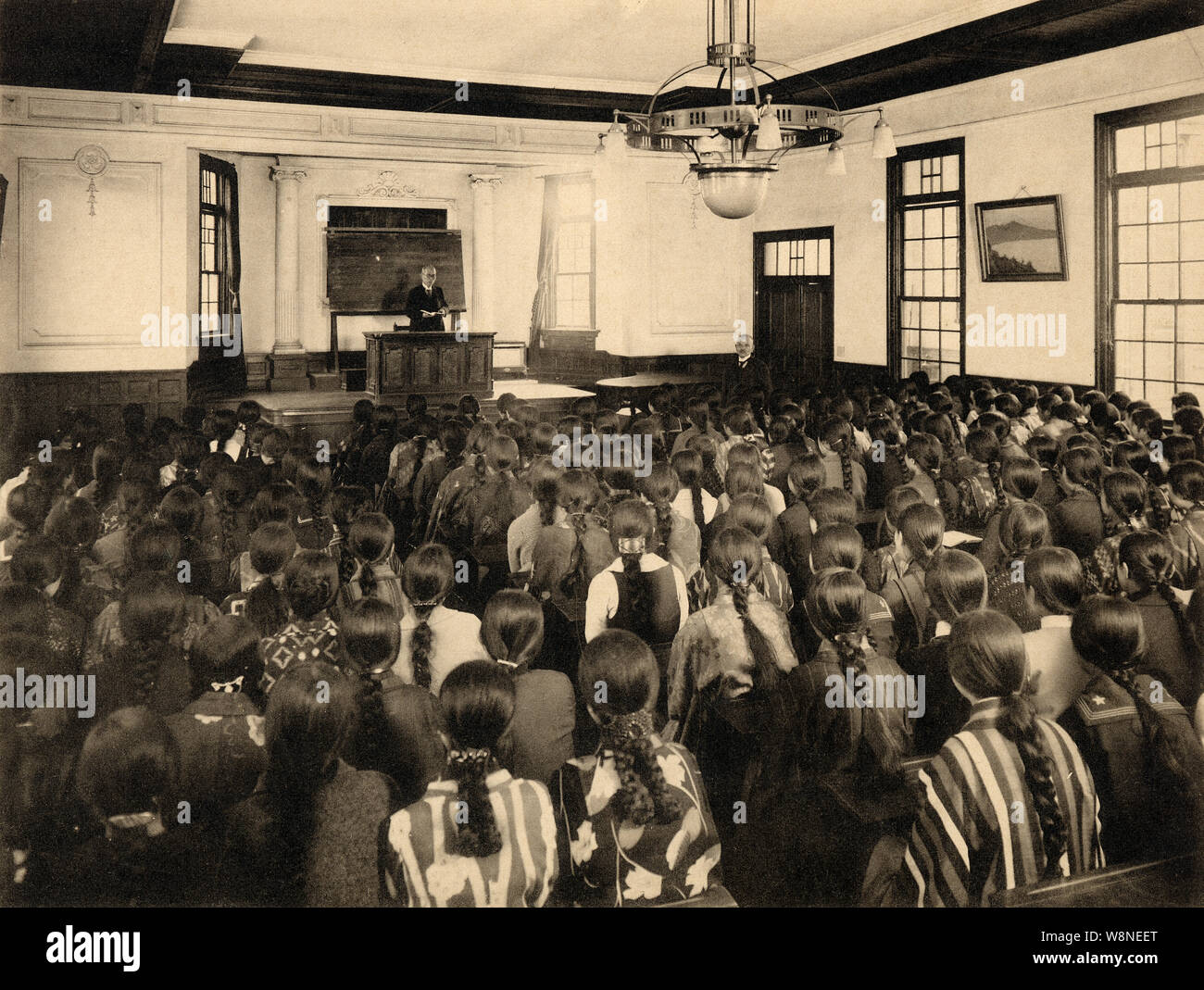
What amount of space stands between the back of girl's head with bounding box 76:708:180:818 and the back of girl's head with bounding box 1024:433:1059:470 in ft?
12.5

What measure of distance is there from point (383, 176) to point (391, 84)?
3.63 meters

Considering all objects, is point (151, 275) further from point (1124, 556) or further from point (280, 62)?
point (1124, 556)

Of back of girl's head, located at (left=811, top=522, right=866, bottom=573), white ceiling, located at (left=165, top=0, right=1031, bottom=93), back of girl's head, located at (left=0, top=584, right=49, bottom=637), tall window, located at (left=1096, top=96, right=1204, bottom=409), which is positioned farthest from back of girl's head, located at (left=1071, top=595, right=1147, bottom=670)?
white ceiling, located at (left=165, top=0, right=1031, bottom=93)

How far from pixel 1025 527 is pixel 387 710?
210 cm

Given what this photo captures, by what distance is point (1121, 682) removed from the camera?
7.64ft

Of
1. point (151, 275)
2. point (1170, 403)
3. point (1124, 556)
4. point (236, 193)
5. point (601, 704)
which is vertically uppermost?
point (236, 193)

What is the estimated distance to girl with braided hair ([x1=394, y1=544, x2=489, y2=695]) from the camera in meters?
2.78

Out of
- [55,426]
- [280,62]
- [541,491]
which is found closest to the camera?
[541,491]

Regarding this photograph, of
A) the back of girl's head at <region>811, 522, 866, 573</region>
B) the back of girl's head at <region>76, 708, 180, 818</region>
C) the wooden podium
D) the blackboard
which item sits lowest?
the back of girl's head at <region>76, 708, 180, 818</region>

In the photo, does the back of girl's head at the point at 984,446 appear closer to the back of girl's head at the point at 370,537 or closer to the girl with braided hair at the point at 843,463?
the girl with braided hair at the point at 843,463

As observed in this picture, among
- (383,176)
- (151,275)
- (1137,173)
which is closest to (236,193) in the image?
(383,176)

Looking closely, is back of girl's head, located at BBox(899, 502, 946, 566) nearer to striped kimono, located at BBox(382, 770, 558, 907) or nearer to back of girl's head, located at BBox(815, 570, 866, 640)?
back of girl's head, located at BBox(815, 570, 866, 640)

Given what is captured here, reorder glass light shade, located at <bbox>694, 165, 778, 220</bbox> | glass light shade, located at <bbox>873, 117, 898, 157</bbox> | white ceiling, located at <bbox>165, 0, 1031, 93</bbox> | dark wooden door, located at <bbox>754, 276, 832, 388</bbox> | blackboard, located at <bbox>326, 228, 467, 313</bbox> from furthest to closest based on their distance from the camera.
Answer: blackboard, located at <bbox>326, 228, 467, 313</bbox> → dark wooden door, located at <bbox>754, 276, 832, 388</bbox> → white ceiling, located at <bbox>165, 0, 1031, 93</bbox> → glass light shade, located at <bbox>873, 117, 898, 157</bbox> → glass light shade, located at <bbox>694, 165, 778, 220</bbox>

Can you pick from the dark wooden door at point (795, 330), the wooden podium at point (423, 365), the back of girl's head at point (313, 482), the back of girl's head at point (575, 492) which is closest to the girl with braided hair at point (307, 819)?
the back of girl's head at point (575, 492)
